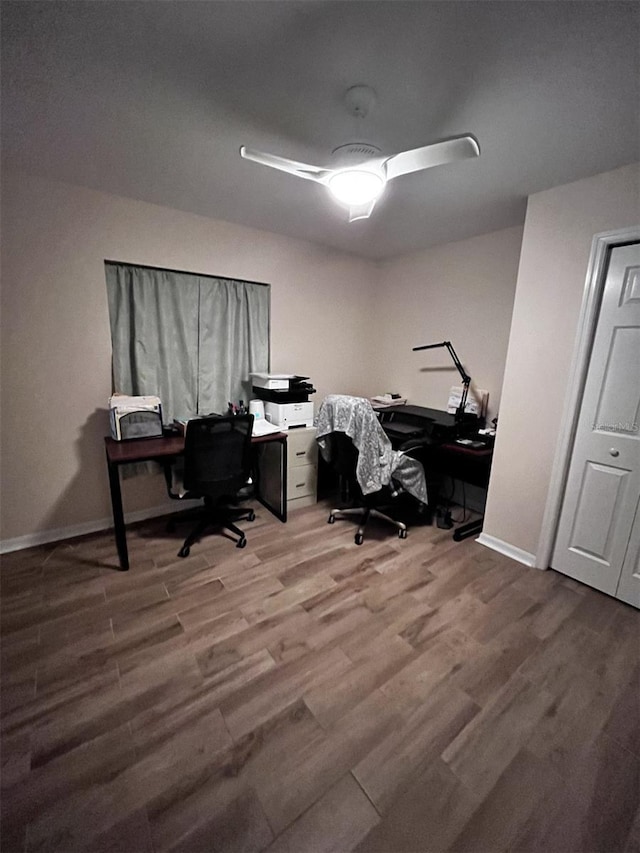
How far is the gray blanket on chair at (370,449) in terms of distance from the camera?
99.0 inches

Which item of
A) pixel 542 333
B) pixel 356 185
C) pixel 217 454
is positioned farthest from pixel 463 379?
pixel 217 454

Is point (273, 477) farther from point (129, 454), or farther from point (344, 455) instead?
point (129, 454)

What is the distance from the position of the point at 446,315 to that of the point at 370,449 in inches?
69.0

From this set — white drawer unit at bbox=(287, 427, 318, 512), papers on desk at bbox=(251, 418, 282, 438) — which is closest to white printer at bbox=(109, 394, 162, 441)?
papers on desk at bbox=(251, 418, 282, 438)

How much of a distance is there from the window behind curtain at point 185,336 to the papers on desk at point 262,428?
39cm

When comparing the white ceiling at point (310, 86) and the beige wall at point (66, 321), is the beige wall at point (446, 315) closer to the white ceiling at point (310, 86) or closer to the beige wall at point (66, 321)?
the white ceiling at point (310, 86)

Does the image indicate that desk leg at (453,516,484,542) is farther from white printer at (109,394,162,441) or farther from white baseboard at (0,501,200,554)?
white printer at (109,394,162,441)

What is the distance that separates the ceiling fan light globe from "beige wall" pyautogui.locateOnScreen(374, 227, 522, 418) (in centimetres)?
187

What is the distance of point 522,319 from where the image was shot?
2.34m

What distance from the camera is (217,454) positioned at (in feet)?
7.96

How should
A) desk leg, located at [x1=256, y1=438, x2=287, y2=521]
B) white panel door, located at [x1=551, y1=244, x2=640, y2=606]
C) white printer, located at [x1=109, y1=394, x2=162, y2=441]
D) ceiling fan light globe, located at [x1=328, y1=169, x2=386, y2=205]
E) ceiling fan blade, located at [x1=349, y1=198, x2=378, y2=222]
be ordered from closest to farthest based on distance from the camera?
ceiling fan light globe, located at [x1=328, y1=169, x2=386, y2=205] → ceiling fan blade, located at [x1=349, y1=198, x2=378, y2=222] → white panel door, located at [x1=551, y1=244, x2=640, y2=606] → white printer, located at [x1=109, y1=394, x2=162, y2=441] → desk leg, located at [x1=256, y1=438, x2=287, y2=521]

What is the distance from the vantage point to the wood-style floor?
110 centimetres

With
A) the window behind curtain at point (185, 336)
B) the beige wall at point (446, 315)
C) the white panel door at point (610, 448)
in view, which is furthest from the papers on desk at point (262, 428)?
the white panel door at point (610, 448)

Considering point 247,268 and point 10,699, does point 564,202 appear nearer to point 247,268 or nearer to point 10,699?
point 247,268
